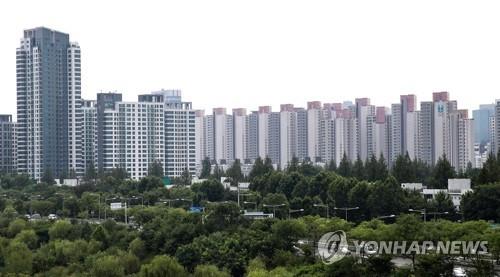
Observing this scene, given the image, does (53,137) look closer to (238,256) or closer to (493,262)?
(238,256)

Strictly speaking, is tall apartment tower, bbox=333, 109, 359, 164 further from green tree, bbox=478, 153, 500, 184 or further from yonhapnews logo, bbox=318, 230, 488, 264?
yonhapnews logo, bbox=318, 230, 488, 264

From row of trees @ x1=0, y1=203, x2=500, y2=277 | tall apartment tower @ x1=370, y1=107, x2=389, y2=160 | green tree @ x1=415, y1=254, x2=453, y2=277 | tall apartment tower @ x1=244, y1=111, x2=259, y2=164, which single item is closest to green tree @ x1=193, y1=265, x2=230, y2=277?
row of trees @ x1=0, y1=203, x2=500, y2=277

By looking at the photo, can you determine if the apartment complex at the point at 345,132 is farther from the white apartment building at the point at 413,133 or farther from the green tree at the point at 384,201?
the green tree at the point at 384,201

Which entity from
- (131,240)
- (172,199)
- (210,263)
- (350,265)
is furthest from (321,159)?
(350,265)

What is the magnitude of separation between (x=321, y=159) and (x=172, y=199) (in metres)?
16.4

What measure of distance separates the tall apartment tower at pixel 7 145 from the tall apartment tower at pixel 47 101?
1.89 metres

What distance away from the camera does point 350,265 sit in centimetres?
1102

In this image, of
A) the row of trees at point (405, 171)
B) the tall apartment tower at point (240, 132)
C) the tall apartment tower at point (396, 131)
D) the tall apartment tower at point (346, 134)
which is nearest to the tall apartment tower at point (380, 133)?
the tall apartment tower at point (396, 131)

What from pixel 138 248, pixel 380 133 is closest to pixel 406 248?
pixel 138 248

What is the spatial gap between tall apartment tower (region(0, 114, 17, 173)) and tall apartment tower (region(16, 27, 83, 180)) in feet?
6.21

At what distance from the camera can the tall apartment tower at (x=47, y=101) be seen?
32406 millimetres

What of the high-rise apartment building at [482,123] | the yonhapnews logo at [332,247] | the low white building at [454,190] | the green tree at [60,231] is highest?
the high-rise apartment building at [482,123]

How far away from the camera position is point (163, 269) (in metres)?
13.0

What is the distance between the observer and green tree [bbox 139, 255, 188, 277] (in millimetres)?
12935
